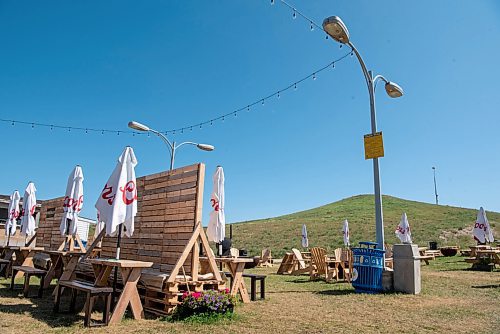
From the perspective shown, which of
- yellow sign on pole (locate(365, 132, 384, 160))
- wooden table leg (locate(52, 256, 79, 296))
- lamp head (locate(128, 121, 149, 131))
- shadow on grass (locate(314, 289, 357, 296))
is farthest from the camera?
lamp head (locate(128, 121, 149, 131))

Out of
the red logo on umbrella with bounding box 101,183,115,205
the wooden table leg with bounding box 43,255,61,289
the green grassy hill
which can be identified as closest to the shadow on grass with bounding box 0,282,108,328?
the wooden table leg with bounding box 43,255,61,289

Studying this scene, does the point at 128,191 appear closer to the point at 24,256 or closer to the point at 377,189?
the point at 377,189

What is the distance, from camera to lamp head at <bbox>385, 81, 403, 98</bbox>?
409 inches

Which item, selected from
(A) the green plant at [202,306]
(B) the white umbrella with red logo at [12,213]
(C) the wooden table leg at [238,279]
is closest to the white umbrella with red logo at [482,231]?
(C) the wooden table leg at [238,279]

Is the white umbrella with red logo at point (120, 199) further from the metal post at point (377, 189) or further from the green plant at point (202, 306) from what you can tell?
the metal post at point (377, 189)

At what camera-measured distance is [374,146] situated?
975 centimetres

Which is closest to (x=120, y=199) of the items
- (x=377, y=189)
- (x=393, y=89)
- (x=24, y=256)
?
(x=377, y=189)

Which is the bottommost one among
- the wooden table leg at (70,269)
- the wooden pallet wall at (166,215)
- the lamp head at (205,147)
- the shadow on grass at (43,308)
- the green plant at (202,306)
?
the shadow on grass at (43,308)

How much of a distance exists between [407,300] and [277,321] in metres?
3.42

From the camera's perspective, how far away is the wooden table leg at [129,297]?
5.77 m

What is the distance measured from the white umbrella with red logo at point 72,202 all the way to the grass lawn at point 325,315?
1.88 m

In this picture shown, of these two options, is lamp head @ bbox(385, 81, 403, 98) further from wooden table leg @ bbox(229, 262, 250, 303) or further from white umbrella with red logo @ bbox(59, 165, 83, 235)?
white umbrella with red logo @ bbox(59, 165, 83, 235)

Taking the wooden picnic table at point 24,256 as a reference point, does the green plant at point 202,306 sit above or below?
below

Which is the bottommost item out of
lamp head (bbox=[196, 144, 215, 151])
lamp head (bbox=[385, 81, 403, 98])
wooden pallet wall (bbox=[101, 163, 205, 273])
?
wooden pallet wall (bbox=[101, 163, 205, 273])
